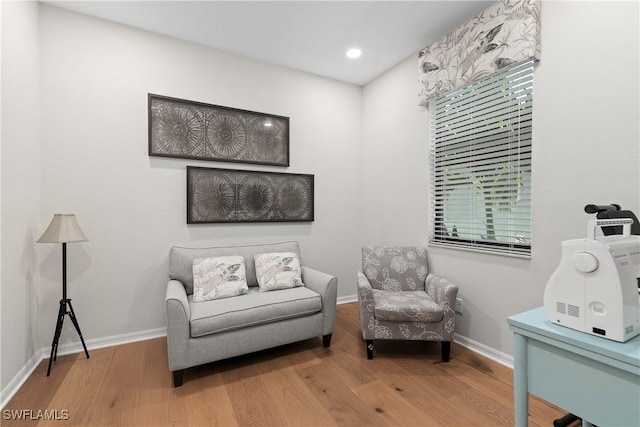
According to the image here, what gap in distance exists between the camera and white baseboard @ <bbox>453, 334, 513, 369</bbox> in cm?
220

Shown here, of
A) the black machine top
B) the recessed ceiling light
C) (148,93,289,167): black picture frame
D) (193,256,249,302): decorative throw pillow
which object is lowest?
(193,256,249,302): decorative throw pillow

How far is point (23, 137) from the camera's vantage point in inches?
79.0

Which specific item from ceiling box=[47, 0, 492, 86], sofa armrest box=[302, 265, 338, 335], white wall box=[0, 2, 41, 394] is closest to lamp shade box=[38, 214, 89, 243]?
white wall box=[0, 2, 41, 394]

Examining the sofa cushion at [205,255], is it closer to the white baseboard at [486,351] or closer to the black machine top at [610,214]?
the white baseboard at [486,351]

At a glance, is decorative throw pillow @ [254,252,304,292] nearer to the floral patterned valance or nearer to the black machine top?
the floral patterned valance

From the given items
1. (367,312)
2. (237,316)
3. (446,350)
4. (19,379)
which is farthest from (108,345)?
(446,350)

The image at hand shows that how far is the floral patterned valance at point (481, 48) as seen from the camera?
6.60 ft

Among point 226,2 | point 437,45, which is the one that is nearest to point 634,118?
point 437,45

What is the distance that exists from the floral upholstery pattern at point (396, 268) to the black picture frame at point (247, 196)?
0.94 meters

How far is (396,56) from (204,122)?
2.03 meters

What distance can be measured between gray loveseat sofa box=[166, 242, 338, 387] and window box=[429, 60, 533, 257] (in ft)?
4.14

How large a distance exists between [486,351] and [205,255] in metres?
2.47

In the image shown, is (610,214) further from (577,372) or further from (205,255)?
(205,255)

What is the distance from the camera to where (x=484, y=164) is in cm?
239
